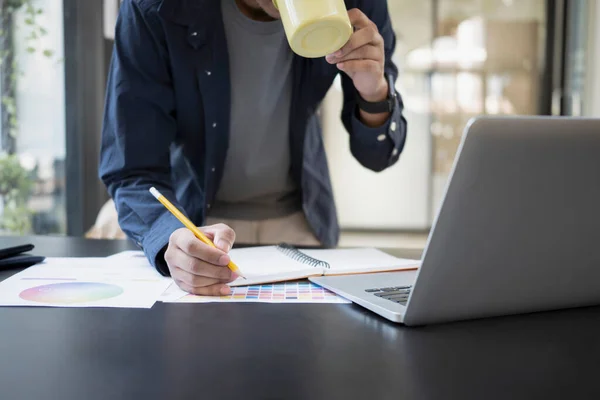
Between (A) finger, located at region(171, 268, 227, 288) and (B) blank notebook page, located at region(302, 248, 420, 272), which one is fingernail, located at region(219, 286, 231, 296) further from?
(B) blank notebook page, located at region(302, 248, 420, 272)

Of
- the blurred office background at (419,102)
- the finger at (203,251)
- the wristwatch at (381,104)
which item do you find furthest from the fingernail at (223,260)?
the blurred office background at (419,102)

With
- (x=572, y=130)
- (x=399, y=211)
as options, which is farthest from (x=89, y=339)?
(x=399, y=211)

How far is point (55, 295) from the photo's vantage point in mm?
726

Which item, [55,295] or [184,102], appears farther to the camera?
[184,102]

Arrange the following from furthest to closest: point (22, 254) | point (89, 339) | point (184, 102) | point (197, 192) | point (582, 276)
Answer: point (197, 192) < point (184, 102) < point (22, 254) < point (582, 276) < point (89, 339)

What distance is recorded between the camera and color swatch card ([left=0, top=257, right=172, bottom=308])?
70cm

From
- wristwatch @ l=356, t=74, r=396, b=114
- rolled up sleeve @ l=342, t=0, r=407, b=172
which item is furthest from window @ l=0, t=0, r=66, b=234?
wristwatch @ l=356, t=74, r=396, b=114

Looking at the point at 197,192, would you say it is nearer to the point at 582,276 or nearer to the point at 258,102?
the point at 258,102

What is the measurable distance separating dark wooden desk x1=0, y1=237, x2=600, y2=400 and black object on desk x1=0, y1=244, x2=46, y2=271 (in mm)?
256

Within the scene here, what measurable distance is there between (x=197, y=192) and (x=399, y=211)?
388 centimetres

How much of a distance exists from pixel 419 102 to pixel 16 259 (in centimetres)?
440

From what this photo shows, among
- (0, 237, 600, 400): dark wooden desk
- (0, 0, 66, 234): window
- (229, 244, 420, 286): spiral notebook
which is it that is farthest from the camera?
(0, 0, 66, 234): window

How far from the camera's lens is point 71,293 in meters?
0.73

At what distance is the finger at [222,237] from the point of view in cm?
78
